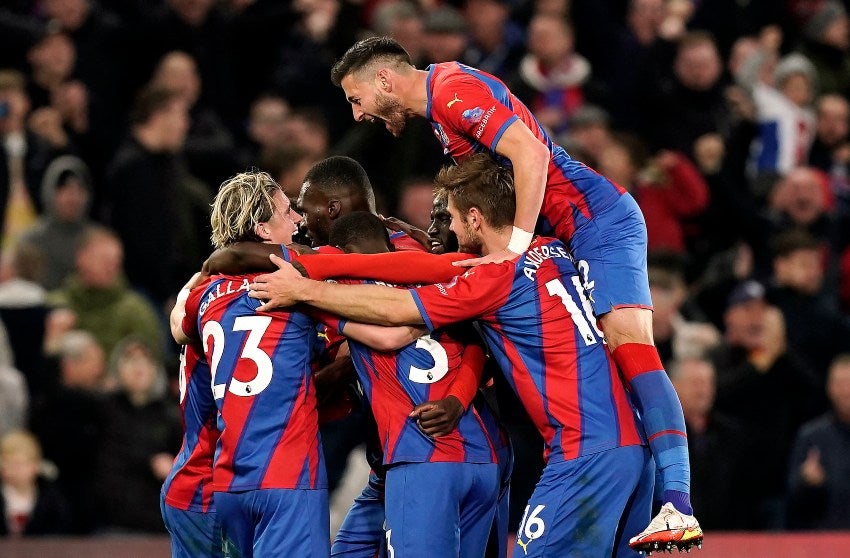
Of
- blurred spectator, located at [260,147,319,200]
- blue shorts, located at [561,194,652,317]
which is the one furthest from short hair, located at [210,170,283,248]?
blurred spectator, located at [260,147,319,200]

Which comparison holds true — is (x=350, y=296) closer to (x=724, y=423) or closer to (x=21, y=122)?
(x=724, y=423)

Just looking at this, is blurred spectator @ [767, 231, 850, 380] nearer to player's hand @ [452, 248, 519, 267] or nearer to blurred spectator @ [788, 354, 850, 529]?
blurred spectator @ [788, 354, 850, 529]

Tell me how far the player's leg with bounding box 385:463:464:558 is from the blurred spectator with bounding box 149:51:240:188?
5.96 m

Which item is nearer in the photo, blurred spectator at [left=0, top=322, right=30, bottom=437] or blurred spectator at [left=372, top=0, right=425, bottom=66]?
blurred spectator at [left=0, top=322, right=30, bottom=437]

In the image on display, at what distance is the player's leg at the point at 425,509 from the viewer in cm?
657

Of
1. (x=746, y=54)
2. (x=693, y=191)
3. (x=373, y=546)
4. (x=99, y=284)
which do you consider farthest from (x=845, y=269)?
(x=373, y=546)

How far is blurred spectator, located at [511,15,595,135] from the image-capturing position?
1283 centimetres

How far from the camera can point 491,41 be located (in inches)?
523

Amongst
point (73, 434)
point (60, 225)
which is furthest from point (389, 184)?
point (73, 434)

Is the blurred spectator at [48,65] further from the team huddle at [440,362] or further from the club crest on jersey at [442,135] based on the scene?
the club crest on jersey at [442,135]

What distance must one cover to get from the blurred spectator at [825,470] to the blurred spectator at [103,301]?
177 inches

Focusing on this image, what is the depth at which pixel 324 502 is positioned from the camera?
671 cm

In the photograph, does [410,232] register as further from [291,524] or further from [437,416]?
[291,524]

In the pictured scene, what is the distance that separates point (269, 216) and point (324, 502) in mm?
1279
